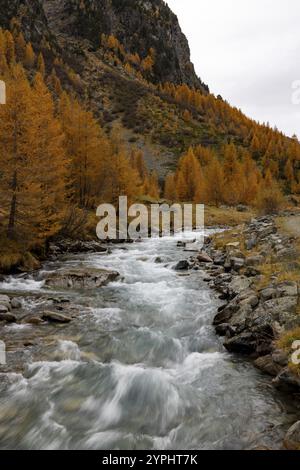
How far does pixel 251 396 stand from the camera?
7.31 meters

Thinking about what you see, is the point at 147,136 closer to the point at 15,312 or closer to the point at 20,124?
the point at 20,124

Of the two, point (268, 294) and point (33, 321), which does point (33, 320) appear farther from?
point (268, 294)

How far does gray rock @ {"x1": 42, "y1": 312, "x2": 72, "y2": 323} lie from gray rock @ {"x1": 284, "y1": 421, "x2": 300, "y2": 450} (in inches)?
290

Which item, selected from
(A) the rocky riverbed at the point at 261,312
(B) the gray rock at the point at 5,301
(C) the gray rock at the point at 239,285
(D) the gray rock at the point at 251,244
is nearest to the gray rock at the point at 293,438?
(A) the rocky riverbed at the point at 261,312

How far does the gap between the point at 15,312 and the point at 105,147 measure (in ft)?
88.9

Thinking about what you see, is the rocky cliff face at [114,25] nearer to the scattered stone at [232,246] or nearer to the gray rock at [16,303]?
the scattered stone at [232,246]

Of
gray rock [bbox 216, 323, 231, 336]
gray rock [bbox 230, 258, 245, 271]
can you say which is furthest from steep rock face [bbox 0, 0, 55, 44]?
gray rock [bbox 216, 323, 231, 336]

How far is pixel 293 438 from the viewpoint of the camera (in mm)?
5566

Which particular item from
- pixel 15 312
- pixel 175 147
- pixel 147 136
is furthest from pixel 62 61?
pixel 15 312

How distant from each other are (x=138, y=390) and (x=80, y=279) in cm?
865

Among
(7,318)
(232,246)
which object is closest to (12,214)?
(7,318)

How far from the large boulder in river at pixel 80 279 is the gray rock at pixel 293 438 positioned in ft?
35.6

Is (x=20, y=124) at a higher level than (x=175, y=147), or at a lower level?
lower

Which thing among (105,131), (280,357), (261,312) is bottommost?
(280,357)
